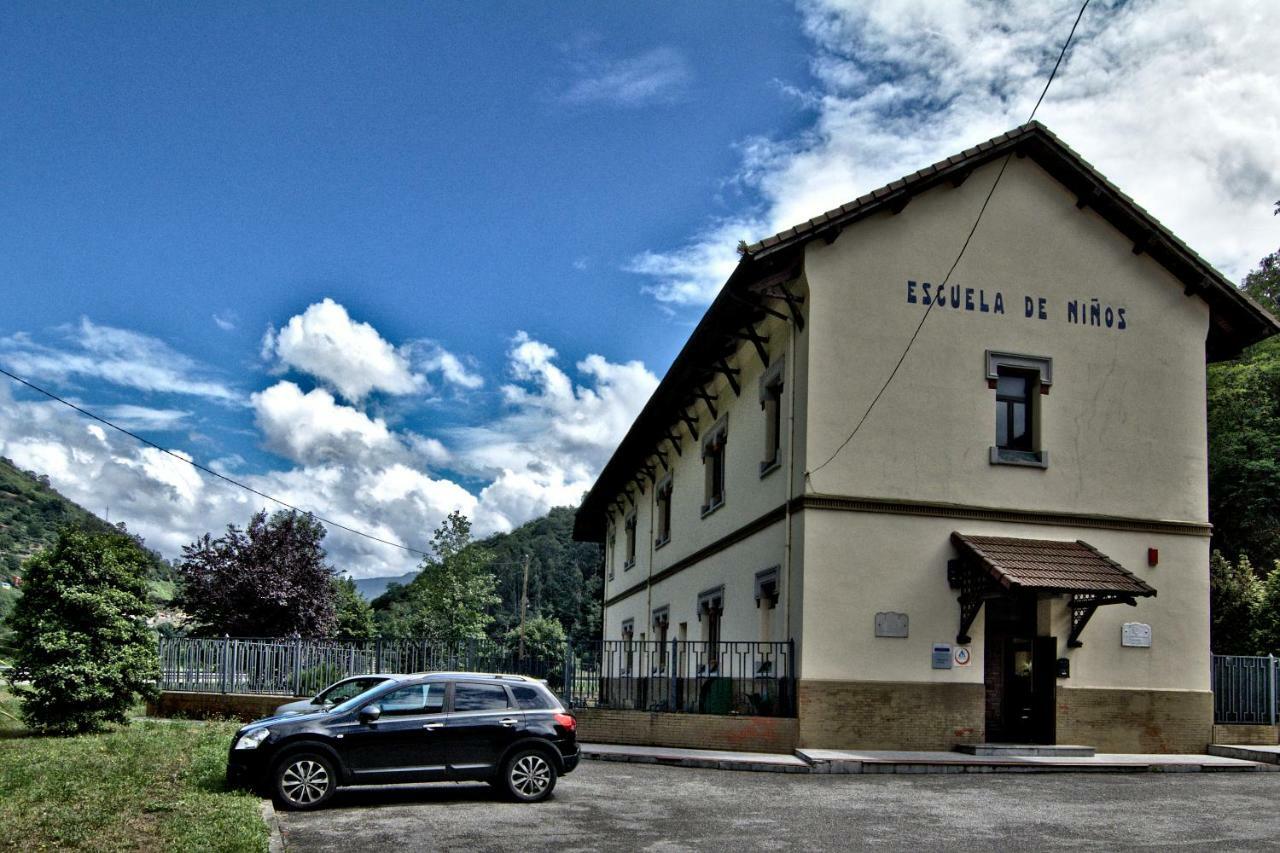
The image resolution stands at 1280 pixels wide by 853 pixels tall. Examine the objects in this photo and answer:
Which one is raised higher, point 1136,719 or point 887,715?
point 887,715

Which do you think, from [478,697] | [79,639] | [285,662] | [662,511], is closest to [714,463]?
[662,511]

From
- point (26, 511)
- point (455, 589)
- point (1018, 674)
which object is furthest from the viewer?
point (26, 511)

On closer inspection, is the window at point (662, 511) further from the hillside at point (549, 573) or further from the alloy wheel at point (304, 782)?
the hillside at point (549, 573)

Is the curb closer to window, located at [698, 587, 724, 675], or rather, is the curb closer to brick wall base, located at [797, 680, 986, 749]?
brick wall base, located at [797, 680, 986, 749]

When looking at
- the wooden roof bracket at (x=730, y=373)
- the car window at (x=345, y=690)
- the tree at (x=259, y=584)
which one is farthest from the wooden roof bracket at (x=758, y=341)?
the tree at (x=259, y=584)

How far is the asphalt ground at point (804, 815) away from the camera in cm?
1064

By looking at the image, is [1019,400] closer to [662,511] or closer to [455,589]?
[662,511]

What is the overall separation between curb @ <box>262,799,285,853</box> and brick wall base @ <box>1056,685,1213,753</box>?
12.9 meters

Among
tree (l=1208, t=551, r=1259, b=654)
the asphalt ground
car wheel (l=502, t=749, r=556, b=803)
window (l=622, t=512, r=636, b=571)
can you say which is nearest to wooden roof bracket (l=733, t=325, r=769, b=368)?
the asphalt ground

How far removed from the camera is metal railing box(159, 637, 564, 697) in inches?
953

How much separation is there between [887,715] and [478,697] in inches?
307

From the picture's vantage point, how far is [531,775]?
13.1m

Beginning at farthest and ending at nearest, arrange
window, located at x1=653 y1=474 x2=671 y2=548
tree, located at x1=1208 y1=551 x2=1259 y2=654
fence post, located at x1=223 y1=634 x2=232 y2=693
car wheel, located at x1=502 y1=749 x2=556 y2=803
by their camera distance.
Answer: window, located at x1=653 y1=474 x2=671 y2=548 → tree, located at x1=1208 y1=551 x2=1259 y2=654 → fence post, located at x1=223 y1=634 x2=232 y2=693 → car wheel, located at x1=502 y1=749 x2=556 y2=803

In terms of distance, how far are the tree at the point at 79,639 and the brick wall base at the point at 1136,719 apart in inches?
625
